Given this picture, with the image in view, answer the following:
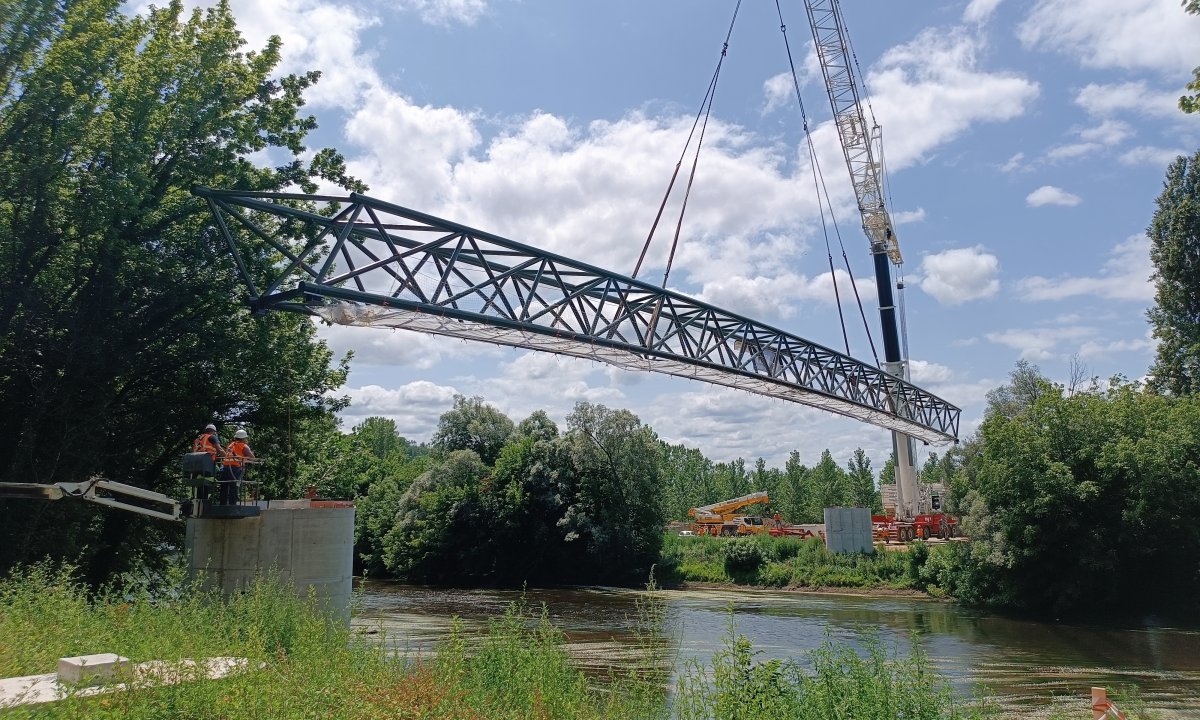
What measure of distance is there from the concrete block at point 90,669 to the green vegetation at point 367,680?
47cm

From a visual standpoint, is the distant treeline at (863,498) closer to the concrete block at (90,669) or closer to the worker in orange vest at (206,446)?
the worker in orange vest at (206,446)

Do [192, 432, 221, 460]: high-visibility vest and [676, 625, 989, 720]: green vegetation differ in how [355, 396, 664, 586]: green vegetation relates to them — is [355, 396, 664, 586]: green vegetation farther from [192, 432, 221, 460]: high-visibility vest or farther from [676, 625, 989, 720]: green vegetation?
[676, 625, 989, 720]: green vegetation

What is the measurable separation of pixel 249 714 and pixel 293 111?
18718 millimetres

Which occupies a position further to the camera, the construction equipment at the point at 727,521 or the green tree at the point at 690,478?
the green tree at the point at 690,478

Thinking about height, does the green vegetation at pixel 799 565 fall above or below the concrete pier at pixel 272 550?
below

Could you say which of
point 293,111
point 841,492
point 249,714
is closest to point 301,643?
point 249,714

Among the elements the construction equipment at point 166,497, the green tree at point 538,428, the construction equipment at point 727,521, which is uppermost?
the green tree at point 538,428

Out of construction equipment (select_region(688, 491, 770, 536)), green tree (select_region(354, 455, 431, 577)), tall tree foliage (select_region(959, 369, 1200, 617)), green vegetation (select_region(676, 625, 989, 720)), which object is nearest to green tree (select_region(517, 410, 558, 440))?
green tree (select_region(354, 455, 431, 577))

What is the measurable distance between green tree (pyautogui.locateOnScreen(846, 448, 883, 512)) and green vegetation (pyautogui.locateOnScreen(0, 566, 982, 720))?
3102 inches

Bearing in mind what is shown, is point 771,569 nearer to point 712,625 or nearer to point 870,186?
point 712,625

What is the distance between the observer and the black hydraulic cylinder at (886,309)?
45.4 m

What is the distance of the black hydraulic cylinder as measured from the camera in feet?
149

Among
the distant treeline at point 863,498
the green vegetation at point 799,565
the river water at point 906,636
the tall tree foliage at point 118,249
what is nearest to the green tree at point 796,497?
the distant treeline at point 863,498

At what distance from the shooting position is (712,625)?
28.2 m
